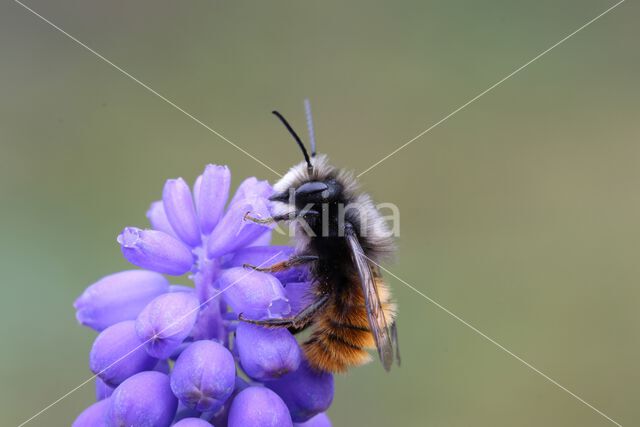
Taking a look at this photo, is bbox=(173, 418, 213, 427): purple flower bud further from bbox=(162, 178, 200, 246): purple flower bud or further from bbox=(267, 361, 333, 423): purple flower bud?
bbox=(162, 178, 200, 246): purple flower bud

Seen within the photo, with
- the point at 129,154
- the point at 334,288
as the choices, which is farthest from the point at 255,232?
the point at 129,154

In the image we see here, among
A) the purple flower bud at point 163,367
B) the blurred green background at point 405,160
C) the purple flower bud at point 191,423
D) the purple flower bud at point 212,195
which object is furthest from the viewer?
the blurred green background at point 405,160

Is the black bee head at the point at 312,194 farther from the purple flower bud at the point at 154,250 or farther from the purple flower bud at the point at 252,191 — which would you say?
the purple flower bud at the point at 154,250

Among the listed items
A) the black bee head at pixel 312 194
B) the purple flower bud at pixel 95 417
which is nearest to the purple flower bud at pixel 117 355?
the purple flower bud at pixel 95 417

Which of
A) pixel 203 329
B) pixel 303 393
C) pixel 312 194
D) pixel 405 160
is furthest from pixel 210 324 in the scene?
pixel 405 160

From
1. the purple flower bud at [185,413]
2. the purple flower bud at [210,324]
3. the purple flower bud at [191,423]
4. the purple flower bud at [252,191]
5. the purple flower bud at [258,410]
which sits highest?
the purple flower bud at [252,191]

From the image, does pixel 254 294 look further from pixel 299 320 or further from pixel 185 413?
pixel 185 413

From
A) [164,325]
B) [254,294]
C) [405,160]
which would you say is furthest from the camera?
[405,160]
